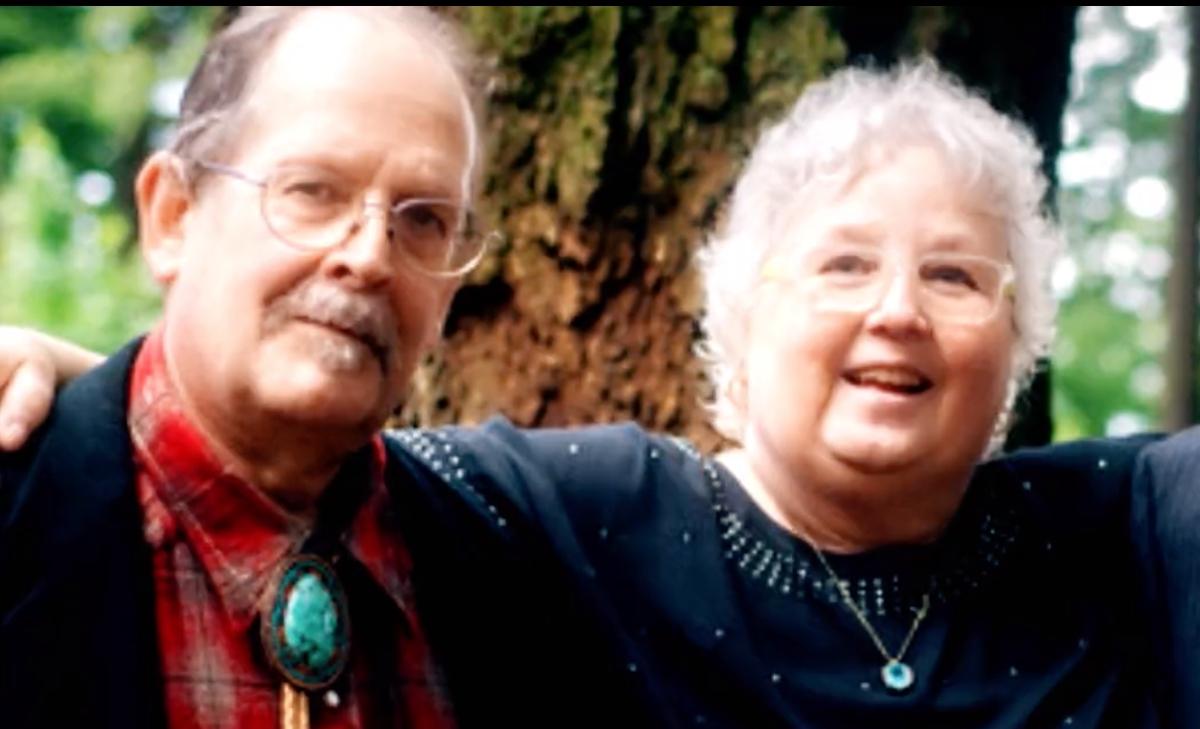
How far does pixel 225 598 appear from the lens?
1.81 meters

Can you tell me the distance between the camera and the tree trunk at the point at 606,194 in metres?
3.16

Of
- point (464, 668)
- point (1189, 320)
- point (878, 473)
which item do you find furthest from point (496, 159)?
point (1189, 320)

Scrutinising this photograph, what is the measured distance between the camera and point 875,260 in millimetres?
2336

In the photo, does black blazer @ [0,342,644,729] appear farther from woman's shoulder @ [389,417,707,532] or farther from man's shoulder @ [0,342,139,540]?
woman's shoulder @ [389,417,707,532]

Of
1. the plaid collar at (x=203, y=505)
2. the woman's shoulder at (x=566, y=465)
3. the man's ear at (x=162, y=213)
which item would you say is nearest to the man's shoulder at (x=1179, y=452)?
the woman's shoulder at (x=566, y=465)

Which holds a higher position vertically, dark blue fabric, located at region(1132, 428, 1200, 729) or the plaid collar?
the plaid collar

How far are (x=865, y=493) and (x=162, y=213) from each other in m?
1.03

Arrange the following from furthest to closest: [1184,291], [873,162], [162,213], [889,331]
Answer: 1. [1184,291]
2. [873,162]
3. [889,331]
4. [162,213]

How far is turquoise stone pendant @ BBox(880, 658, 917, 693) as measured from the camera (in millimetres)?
2305

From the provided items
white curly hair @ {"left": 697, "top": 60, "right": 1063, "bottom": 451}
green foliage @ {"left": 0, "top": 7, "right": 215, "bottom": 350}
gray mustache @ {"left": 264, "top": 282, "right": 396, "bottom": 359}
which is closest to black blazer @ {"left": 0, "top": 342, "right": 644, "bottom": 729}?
gray mustache @ {"left": 264, "top": 282, "right": 396, "bottom": 359}

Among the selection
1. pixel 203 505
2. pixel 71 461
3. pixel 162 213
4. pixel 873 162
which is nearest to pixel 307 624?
pixel 203 505

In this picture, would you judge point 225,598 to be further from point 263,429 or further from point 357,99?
point 357,99

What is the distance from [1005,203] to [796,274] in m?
0.33

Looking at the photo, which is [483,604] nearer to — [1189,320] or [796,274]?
[796,274]
